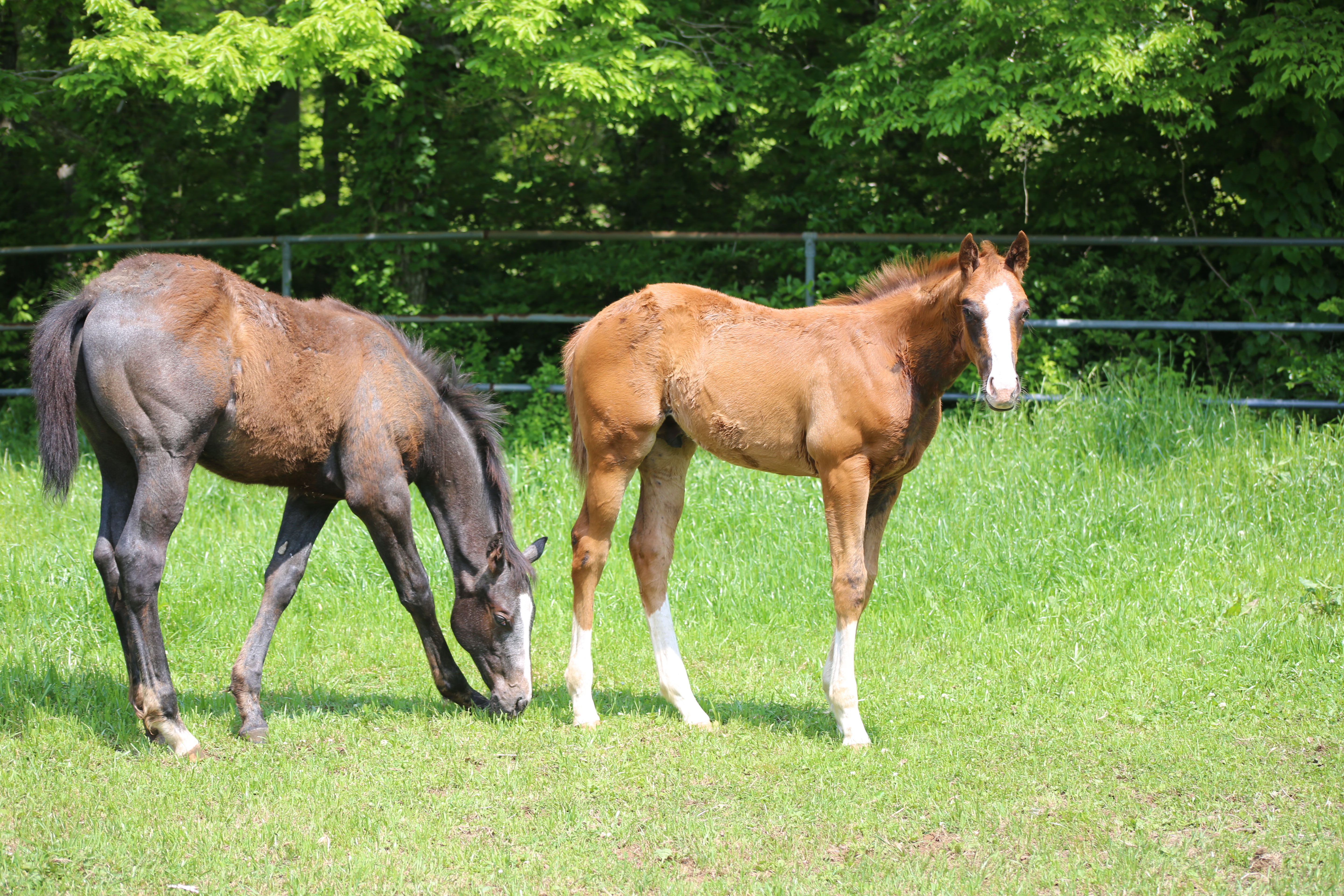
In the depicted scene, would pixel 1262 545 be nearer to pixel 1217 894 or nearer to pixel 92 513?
pixel 1217 894

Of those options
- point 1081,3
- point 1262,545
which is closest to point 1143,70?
point 1081,3

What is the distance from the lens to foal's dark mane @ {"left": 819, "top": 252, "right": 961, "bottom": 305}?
199 inches

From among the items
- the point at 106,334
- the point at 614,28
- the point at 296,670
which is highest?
the point at 614,28

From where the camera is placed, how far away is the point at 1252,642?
5844mm

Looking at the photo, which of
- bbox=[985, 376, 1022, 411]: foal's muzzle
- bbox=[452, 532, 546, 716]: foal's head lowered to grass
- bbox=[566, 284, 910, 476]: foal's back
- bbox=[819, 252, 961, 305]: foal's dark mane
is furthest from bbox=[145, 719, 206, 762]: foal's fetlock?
bbox=[985, 376, 1022, 411]: foal's muzzle

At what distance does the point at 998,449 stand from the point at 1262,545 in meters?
2.07

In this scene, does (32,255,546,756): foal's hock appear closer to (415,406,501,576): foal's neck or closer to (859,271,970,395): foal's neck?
(415,406,501,576): foal's neck

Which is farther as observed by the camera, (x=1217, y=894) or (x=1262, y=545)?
(x=1262, y=545)

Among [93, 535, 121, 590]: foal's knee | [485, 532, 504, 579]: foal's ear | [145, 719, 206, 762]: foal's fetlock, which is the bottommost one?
[145, 719, 206, 762]: foal's fetlock

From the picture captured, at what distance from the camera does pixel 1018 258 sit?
4637 mm

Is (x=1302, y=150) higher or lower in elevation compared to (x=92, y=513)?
higher

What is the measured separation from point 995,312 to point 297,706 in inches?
149

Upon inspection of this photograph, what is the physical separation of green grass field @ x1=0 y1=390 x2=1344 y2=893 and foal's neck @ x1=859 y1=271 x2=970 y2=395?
164 centimetres

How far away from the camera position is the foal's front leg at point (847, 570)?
4797 mm
